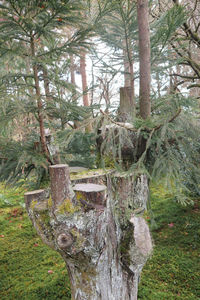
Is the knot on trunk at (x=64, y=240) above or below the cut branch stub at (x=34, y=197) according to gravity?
below

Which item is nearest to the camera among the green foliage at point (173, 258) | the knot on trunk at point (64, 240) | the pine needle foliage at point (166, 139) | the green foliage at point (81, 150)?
the knot on trunk at point (64, 240)

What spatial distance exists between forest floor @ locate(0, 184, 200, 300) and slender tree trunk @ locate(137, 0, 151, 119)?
1.02 m

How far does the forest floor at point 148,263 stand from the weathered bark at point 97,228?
565 millimetres

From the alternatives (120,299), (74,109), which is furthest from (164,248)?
(74,109)

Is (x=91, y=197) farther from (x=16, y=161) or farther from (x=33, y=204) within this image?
(x=16, y=161)

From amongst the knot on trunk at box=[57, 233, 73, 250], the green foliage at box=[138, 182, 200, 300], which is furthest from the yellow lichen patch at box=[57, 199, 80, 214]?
the green foliage at box=[138, 182, 200, 300]

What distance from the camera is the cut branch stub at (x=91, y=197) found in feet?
6.03

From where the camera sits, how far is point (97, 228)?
188cm

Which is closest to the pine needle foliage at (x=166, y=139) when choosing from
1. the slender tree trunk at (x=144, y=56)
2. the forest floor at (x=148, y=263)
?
the slender tree trunk at (x=144, y=56)

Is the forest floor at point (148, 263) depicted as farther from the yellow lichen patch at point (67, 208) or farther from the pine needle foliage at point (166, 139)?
the yellow lichen patch at point (67, 208)

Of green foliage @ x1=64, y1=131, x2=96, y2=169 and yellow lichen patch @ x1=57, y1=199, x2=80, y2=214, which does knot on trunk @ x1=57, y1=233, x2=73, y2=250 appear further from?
green foliage @ x1=64, y1=131, x2=96, y2=169

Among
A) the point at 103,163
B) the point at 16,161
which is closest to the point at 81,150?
the point at 16,161

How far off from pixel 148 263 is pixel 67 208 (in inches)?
110

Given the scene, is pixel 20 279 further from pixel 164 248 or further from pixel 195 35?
pixel 195 35
